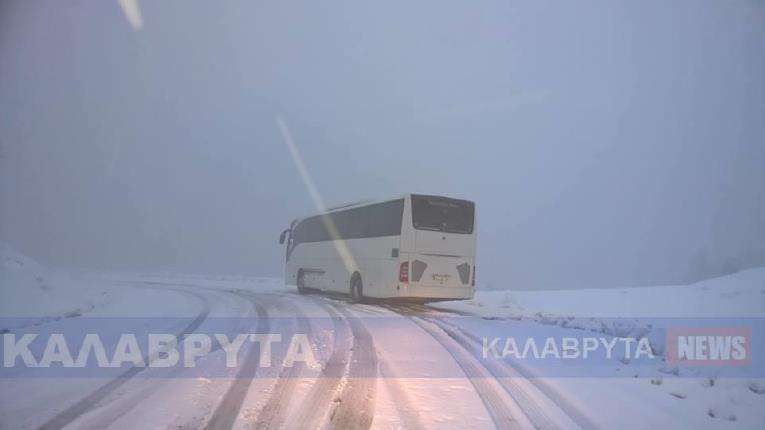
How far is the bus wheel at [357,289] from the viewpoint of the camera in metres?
17.8

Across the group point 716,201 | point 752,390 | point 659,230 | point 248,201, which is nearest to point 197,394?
point 752,390

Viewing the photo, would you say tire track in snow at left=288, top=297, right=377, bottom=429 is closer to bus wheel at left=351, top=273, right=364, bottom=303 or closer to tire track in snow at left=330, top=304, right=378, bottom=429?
tire track in snow at left=330, top=304, right=378, bottom=429

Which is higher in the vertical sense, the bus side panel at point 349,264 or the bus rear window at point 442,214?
the bus rear window at point 442,214

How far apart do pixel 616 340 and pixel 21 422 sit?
918 cm

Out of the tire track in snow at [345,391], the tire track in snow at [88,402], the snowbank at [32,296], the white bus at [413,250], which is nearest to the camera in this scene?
the tire track in snow at [88,402]

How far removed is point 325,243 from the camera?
21484mm

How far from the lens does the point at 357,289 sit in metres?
18.1

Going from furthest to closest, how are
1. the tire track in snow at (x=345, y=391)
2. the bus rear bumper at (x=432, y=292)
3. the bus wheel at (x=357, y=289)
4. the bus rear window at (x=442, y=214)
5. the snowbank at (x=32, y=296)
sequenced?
the bus wheel at (x=357, y=289)
the bus rear window at (x=442, y=214)
the bus rear bumper at (x=432, y=292)
the snowbank at (x=32, y=296)
the tire track in snow at (x=345, y=391)

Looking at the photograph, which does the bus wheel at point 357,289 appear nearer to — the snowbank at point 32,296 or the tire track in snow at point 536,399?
the snowbank at point 32,296

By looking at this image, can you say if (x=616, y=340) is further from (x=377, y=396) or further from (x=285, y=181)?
(x=285, y=181)

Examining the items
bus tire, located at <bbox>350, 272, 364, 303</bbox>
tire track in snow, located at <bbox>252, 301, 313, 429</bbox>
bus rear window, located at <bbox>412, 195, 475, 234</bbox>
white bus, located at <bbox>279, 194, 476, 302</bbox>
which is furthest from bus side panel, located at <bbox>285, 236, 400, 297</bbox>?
tire track in snow, located at <bbox>252, 301, 313, 429</bbox>

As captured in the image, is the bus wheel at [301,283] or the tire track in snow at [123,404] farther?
the bus wheel at [301,283]

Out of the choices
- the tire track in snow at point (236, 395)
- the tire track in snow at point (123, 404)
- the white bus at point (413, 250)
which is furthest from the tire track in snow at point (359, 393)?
the white bus at point (413, 250)

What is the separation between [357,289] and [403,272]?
11.8 feet
